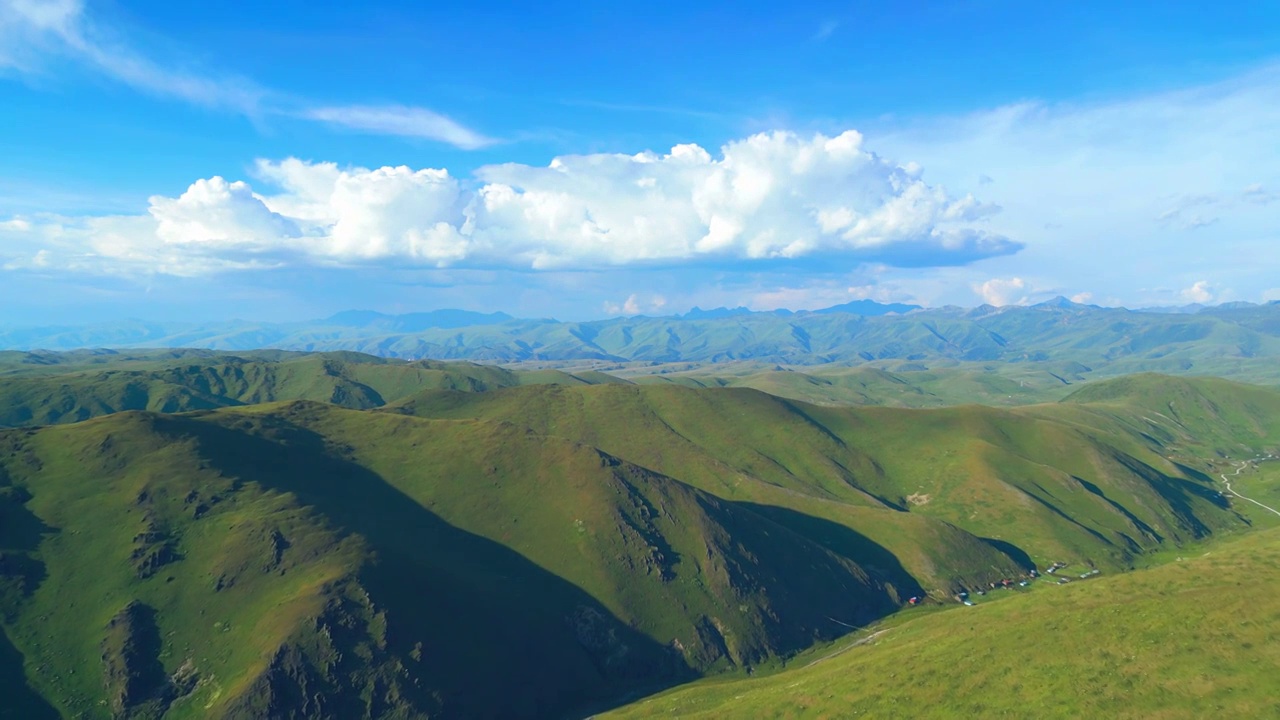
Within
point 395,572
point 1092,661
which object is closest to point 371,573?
point 395,572

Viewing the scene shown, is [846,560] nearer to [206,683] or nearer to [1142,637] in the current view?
[1142,637]

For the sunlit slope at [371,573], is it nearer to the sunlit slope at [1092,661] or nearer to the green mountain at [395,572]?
the green mountain at [395,572]

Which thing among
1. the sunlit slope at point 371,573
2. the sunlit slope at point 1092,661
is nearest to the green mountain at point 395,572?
the sunlit slope at point 371,573

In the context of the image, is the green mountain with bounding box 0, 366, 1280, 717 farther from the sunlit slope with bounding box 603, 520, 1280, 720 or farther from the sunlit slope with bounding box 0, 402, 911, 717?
the sunlit slope with bounding box 603, 520, 1280, 720

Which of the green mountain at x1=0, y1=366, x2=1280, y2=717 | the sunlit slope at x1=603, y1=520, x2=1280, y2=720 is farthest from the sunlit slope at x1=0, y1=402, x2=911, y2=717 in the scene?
the sunlit slope at x1=603, y1=520, x2=1280, y2=720

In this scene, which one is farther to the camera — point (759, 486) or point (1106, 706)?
point (759, 486)

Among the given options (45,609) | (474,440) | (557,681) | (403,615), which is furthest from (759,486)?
(45,609)
